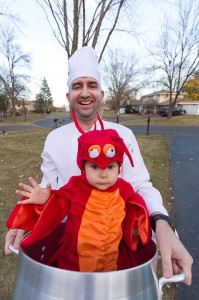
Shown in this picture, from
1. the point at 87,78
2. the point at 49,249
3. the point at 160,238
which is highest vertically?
the point at 87,78

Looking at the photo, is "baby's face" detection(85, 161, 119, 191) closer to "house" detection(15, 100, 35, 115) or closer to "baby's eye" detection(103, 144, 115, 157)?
"baby's eye" detection(103, 144, 115, 157)

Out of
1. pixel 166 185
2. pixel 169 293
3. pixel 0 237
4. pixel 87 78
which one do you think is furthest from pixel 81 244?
pixel 166 185

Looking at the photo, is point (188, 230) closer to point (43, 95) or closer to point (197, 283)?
point (197, 283)

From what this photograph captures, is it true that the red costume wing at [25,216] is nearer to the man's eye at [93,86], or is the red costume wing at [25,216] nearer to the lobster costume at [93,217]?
the lobster costume at [93,217]

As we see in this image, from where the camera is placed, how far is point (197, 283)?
2.55 meters

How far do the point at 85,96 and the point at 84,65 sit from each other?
232mm

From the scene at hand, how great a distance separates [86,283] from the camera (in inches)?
34.6

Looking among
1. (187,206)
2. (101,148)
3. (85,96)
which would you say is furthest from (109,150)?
(187,206)

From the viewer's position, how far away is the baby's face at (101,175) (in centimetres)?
130

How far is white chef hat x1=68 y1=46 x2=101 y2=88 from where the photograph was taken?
70.1 inches

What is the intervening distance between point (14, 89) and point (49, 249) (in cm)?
3504

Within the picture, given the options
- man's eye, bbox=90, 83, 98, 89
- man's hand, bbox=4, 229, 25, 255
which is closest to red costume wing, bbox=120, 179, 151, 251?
man's hand, bbox=4, 229, 25, 255

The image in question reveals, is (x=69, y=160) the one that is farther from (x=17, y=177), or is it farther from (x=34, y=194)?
(x=17, y=177)

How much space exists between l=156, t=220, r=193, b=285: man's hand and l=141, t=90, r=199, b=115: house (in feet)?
168
